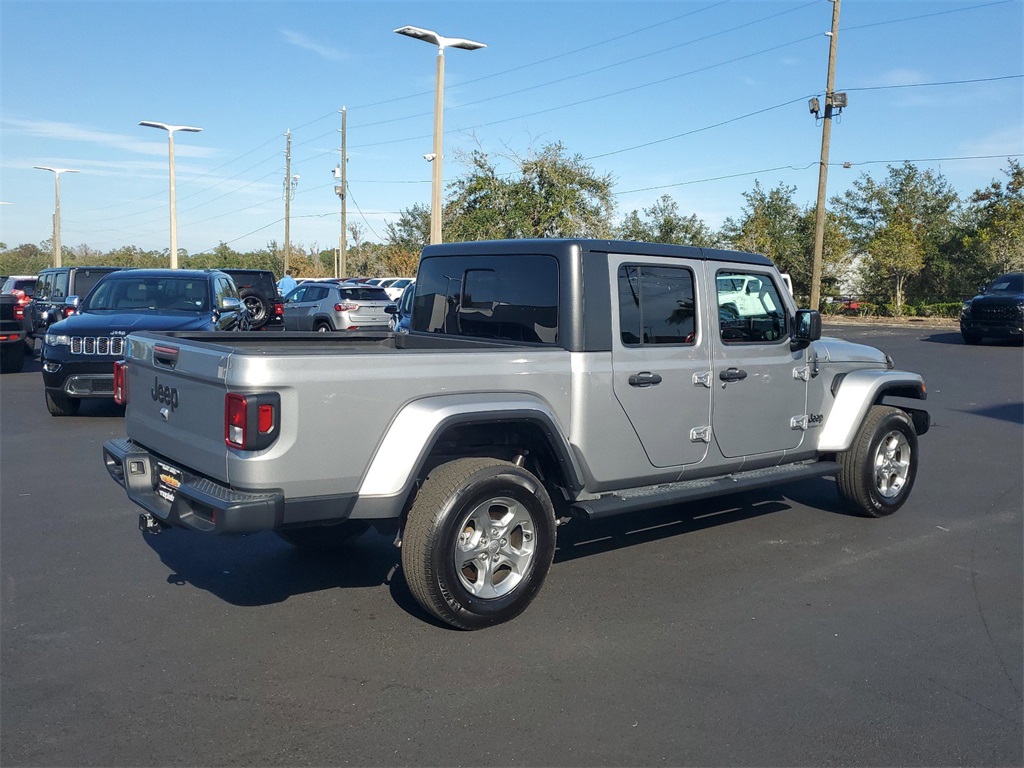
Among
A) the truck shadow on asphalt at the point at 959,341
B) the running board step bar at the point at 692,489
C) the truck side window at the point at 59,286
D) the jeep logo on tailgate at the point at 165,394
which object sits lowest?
the running board step bar at the point at 692,489

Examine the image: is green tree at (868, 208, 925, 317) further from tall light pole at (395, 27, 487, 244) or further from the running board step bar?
the running board step bar

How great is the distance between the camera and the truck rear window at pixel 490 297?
529cm

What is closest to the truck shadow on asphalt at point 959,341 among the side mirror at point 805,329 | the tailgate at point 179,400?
the side mirror at point 805,329

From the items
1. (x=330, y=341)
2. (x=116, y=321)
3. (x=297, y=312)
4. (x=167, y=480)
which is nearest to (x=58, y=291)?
(x=297, y=312)

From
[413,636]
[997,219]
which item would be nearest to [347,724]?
[413,636]

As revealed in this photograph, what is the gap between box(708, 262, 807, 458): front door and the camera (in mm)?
5855

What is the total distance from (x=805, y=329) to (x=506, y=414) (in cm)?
259

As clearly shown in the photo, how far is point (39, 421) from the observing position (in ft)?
35.3

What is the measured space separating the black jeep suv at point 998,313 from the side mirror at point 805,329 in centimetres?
1974

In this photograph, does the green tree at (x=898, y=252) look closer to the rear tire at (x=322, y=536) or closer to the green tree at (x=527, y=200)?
the green tree at (x=527, y=200)

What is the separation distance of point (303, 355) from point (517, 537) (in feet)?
4.94

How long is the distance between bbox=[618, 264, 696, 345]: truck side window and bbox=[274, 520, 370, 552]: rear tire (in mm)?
2037

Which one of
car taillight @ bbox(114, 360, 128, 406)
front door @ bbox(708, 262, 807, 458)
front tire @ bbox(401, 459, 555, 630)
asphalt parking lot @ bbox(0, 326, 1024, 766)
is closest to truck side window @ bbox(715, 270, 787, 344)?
front door @ bbox(708, 262, 807, 458)

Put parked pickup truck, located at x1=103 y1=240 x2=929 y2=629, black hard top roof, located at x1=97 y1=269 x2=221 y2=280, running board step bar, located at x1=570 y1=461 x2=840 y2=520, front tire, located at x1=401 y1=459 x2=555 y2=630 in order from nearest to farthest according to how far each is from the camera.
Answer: parked pickup truck, located at x1=103 y1=240 x2=929 y2=629 < front tire, located at x1=401 y1=459 x2=555 y2=630 < running board step bar, located at x1=570 y1=461 x2=840 y2=520 < black hard top roof, located at x1=97 y1=269 x2=221 y2=280
